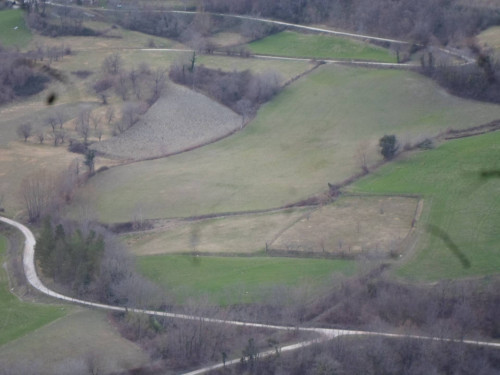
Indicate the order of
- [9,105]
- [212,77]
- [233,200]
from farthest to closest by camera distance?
[212,77]
[9,105]
[233,200]

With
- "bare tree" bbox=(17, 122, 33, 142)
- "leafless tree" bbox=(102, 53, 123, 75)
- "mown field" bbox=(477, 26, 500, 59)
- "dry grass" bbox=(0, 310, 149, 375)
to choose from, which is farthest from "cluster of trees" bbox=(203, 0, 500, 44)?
"dry grass" bbox=(0, 310, 149, 375)

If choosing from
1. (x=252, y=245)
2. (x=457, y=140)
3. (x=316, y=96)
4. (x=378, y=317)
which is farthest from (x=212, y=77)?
(x=378, y=317)

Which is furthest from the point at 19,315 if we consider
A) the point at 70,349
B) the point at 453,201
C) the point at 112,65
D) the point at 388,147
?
the point at 112,65

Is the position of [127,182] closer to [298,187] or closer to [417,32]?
[298,187]

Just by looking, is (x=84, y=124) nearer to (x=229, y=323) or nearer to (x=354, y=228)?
(x=354, y=228)

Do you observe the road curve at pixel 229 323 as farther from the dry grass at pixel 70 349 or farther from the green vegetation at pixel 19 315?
the dry grass at pixel 70 349

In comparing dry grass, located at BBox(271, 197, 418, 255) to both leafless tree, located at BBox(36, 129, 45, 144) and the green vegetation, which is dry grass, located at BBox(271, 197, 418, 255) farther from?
leafless tree, located at BBox(36, 129, 45, 144)
